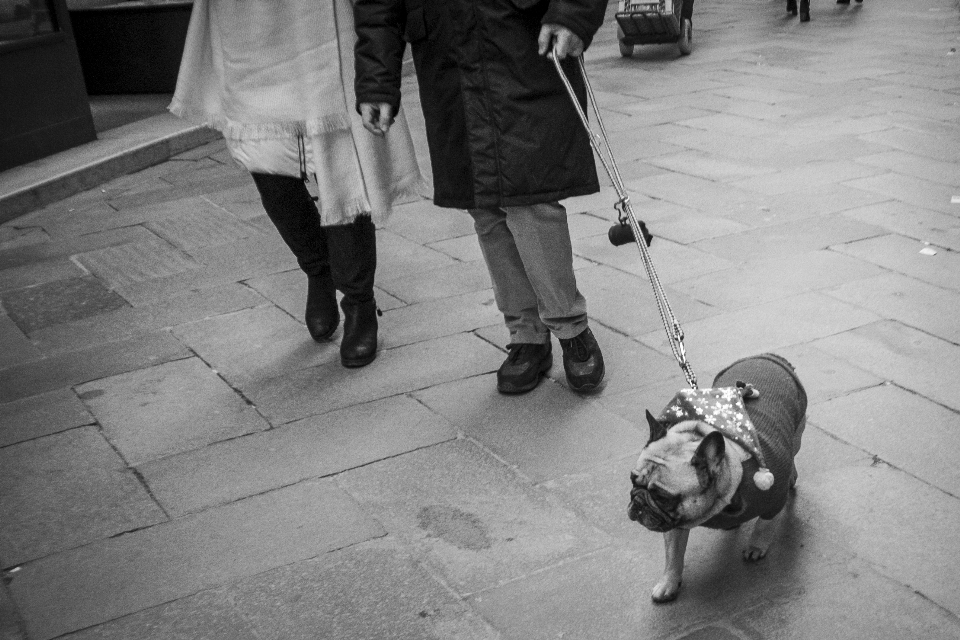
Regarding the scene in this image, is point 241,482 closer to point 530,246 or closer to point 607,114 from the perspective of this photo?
point 530,246

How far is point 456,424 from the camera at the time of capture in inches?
131

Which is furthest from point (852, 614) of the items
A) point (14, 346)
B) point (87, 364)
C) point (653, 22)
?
point (653, 22)

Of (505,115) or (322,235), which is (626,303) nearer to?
(322,235)

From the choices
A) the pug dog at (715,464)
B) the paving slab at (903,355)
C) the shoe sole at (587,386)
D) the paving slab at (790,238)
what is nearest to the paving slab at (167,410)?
the shoe sole at (587,386)

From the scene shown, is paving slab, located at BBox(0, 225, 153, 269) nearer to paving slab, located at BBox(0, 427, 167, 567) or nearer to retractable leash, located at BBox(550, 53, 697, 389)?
paving slab, located at BBox(0, 427, 167, 567)

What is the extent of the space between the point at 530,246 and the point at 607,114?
14.7ft

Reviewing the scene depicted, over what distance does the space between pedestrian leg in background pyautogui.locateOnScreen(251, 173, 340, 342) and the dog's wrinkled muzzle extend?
6.61ft

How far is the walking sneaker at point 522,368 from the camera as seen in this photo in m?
3.47

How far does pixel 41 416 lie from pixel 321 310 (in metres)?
1.01

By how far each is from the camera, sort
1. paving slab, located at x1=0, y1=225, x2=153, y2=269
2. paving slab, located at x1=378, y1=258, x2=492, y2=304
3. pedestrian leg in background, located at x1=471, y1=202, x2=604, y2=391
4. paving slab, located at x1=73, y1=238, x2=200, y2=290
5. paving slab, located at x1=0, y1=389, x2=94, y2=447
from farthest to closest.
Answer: paving slab, located at x1=0, y1=225, x2=153, y2=269 → paving slab, located at x1=73, y1=238, x2=200, y2=290 → paving slab, located at x1=378, y1=258, x2=492, y2=304 → paving slab, located at x1=0, y1=389, x2=94, y2=447 → pedestrian leg in background, located at x1=471, y1=202, x2=604, y2=391

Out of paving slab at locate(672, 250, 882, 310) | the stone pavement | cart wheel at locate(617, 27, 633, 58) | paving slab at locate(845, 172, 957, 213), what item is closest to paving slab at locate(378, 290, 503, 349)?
the stone pavement

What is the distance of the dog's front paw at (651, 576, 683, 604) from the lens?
95.0 inches

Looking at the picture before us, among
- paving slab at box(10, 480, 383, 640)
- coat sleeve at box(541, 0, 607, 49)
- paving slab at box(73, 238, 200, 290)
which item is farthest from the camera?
paving slab at box(73, 238, 200, 290)

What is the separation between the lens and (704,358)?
362 centimetres
